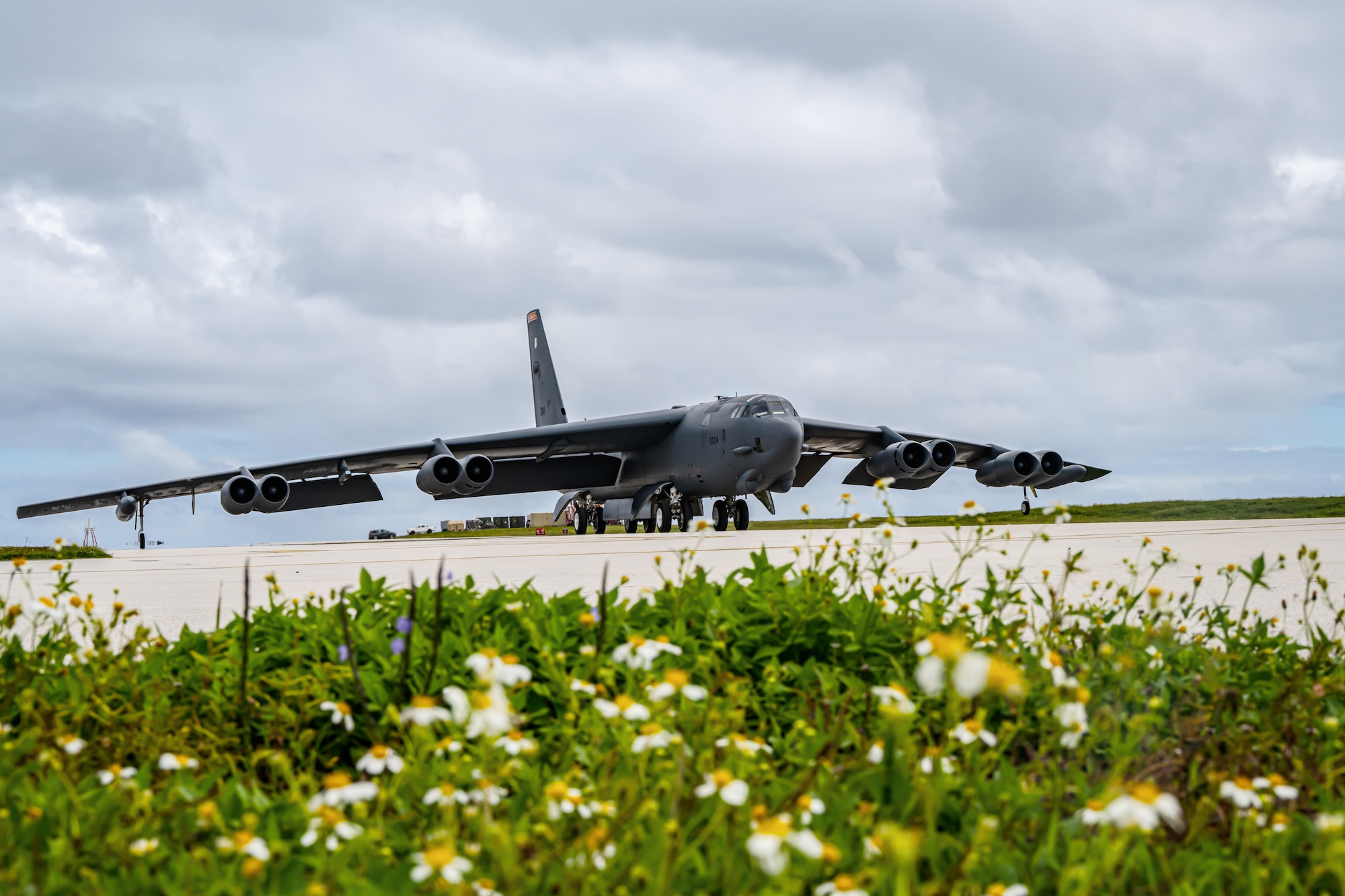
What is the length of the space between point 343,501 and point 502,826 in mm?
23809

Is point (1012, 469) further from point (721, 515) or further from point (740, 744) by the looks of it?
point (740, 744)

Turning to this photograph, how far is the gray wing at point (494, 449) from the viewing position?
22.8 meters

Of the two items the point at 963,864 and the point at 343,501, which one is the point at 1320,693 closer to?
the point at 963,864

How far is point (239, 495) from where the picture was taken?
2100 cm

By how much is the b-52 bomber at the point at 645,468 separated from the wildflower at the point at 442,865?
1809cm

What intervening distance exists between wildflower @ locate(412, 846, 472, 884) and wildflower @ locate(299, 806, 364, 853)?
0.14 m

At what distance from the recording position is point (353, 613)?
3.66 m

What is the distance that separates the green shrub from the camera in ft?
5.29

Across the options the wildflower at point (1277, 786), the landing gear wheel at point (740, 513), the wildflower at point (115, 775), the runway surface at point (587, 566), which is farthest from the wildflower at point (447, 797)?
the landing gear wheel at point (740, 513)

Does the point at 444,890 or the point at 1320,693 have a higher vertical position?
the point at 444,890

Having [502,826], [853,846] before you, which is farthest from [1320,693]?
[502,826]

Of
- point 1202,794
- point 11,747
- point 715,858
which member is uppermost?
point 11,747

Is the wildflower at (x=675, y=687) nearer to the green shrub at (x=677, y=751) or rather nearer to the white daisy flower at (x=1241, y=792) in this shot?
the green shrub at (x=677, y=751)

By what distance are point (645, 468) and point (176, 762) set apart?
22332 millimetres
